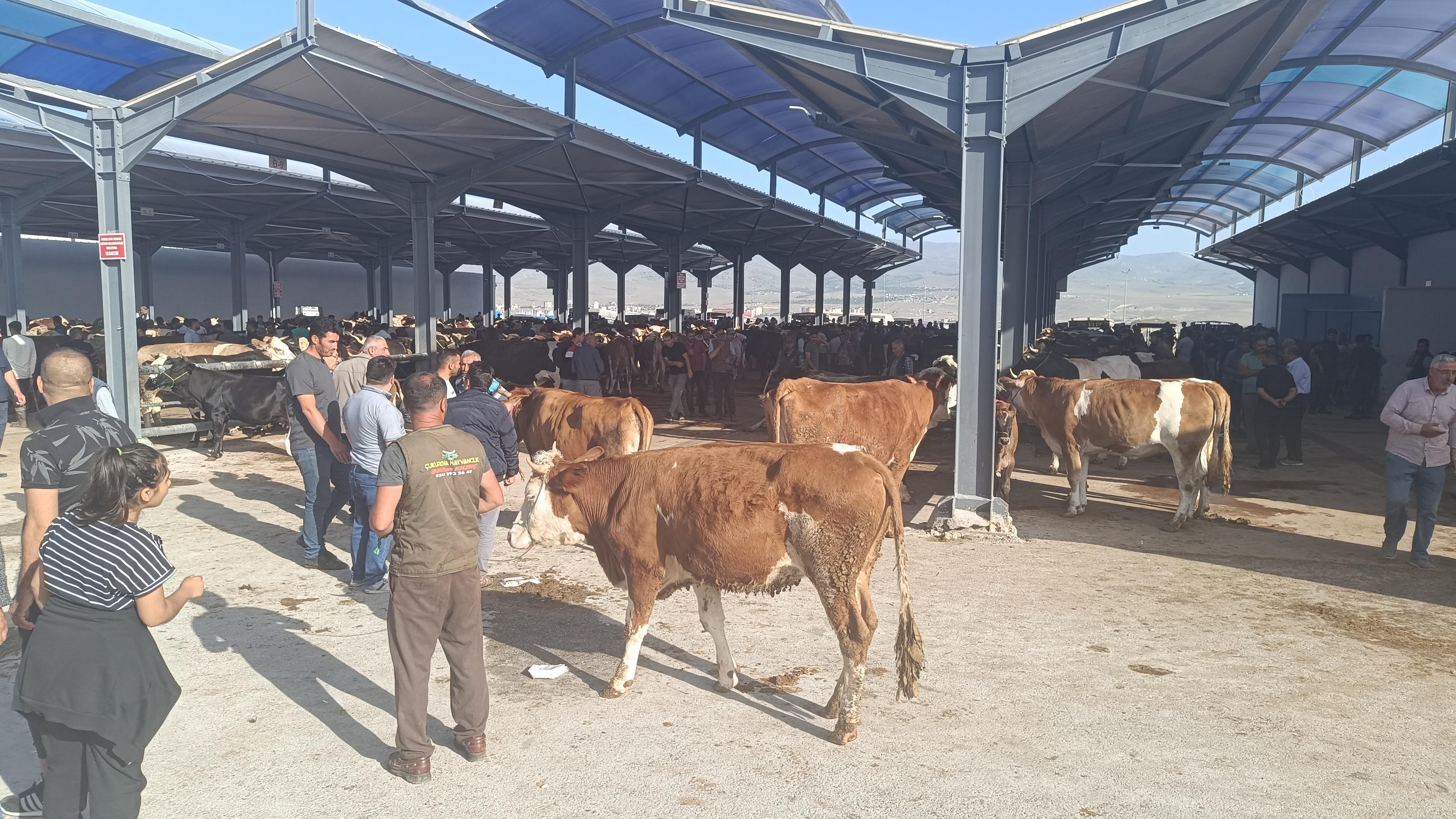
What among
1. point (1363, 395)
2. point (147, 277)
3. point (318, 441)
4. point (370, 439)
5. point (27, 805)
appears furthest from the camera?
point (147, 277)

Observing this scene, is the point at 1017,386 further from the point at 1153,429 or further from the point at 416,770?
the point at 416,770

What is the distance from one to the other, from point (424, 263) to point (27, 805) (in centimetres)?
1622

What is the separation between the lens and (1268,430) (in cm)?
1296

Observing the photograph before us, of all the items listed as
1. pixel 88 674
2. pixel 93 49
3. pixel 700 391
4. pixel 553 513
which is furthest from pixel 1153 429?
pixel 93 49

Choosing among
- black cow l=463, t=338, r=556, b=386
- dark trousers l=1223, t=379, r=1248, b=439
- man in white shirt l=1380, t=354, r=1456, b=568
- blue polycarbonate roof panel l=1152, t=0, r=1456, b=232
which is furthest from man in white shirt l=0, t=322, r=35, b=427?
blue polycarbonate roof panel l=1152, t=0, r=1456, b=232

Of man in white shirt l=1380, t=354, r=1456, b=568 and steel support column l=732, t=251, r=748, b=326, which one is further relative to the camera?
steel support column l=732, t=251, r=748, b=326

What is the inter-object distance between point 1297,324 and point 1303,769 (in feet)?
121

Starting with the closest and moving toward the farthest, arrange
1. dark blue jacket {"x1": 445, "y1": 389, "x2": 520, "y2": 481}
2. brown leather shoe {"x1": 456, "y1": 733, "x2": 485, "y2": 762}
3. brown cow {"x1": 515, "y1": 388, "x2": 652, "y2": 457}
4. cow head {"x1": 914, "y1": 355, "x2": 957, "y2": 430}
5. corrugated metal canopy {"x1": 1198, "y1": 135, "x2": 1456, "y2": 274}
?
brown leather shoe {"x1": 456, "y1": 733, "x2": 485, "y2": 762} → dark blue jacket {"x1": 445, "y1": 389, "x2": 520, "y2": 481} → brown cow {"x1": 515, "y1": 388, "x2": 652, "y2": 457} → cow head {"x1": 914, "y1": 355, "x2": 957, "y2": 430} → corrugated metal canopy {"x1": 1198, "y1": 135, "x2": 1456, "y2": 274}

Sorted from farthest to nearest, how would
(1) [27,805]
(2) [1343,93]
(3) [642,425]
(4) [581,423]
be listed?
1. (2) [1343,93]
2. (4) [581,423]
3. (3) [642,425]
4. (1) [27,805]

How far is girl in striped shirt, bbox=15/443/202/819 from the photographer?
309 centimetres

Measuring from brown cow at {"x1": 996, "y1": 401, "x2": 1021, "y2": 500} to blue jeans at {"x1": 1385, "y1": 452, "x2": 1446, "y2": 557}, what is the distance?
349 centimetres

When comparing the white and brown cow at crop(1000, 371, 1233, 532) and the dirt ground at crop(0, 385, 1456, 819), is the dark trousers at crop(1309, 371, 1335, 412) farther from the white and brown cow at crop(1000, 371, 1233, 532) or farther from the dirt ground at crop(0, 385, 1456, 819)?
the dirt ground at crop(0, 385, 1456, 819)

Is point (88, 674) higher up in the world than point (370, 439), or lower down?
lower down

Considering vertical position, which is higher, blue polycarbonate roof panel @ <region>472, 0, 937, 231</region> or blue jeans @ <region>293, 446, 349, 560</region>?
blue polycarbonate roof panel @ <region>472, 0, 937, 231</region>
